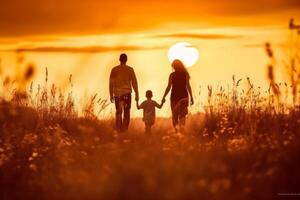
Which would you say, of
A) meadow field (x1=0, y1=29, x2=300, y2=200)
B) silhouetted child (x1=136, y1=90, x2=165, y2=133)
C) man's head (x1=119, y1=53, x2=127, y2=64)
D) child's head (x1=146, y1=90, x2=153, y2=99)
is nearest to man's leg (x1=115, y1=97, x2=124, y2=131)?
man's head (x1=119, y1=53, x2=127, y2=64)

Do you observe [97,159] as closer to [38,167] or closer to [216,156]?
[38,167]

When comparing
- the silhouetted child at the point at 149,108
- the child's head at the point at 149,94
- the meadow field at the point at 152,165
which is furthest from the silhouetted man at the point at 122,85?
the meadow field at the point at 152,165

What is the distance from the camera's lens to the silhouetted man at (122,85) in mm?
17766

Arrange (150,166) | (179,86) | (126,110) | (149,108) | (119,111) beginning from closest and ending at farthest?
(150,166)
(119,111)
(126,110)
(179,86)
(149,108)

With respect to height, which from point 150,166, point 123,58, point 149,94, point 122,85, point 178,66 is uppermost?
point 123,58

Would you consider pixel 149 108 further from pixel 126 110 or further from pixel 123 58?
pixel 123 58

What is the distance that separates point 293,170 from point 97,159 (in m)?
2.37

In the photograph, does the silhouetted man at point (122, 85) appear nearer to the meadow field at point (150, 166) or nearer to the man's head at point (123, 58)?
the man's head at point (123, 58)

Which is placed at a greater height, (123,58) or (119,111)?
(123,58)

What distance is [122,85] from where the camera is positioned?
17.8m

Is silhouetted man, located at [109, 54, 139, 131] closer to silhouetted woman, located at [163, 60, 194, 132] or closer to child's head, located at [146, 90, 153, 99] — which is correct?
silhouetted woman, located at [163, 60, 194, 132]

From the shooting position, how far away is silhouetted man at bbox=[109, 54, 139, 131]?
1777 centimetres

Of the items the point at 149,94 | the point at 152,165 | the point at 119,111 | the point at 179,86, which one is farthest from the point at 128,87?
the point at 152,165

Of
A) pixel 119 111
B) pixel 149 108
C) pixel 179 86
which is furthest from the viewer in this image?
pixel 149 108
